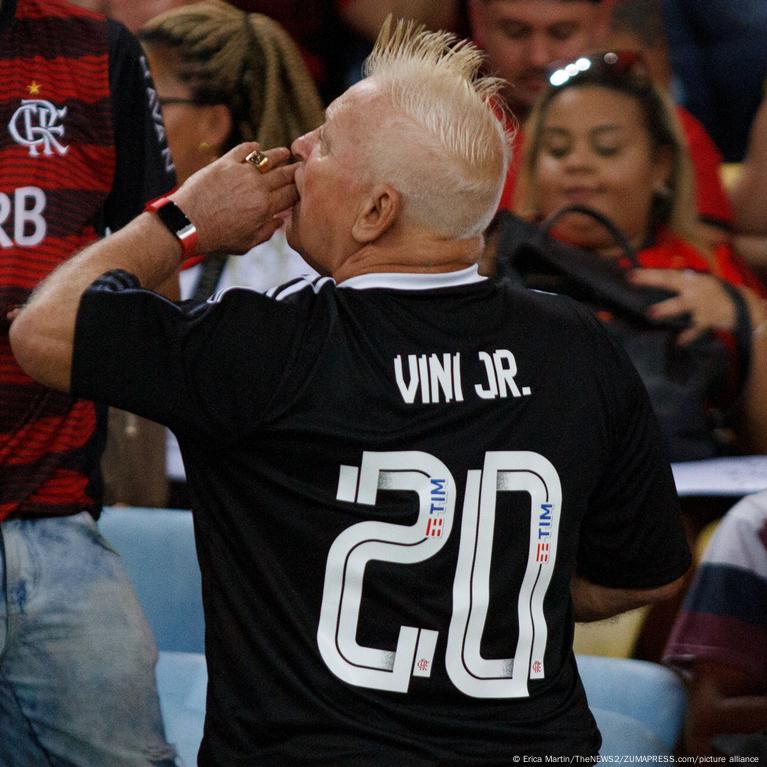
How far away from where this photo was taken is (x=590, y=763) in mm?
1590

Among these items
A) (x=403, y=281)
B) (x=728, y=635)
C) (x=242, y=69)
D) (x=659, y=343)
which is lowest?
(x=728, y=635)

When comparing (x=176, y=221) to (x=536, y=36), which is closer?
(x=176, y=221)

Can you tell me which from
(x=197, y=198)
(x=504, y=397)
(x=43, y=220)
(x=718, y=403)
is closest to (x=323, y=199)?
(x=197, y=198)

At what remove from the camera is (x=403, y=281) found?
60.3 inches

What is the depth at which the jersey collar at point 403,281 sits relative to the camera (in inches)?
60.3

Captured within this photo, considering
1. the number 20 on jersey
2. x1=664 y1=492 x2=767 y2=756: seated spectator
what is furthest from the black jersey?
x1=664 y1=492 x2=767 y2=756: seated spectator

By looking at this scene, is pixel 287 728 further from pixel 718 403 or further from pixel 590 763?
pixel 718 403

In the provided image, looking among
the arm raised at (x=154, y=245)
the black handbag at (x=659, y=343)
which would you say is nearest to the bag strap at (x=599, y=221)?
the black handbag at (x=659, y=343)

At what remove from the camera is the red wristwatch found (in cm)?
158

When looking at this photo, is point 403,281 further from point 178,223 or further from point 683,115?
point 683,115

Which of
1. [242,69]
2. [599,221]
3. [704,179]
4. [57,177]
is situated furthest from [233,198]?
[704,179]

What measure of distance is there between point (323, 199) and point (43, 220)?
1.47 ft

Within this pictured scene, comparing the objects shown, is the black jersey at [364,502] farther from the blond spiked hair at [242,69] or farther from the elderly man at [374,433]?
the blond spiked hair at [242,69]

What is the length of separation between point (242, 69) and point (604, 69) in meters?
0.94
